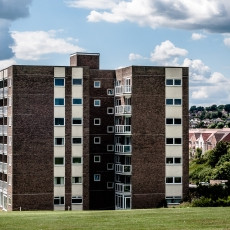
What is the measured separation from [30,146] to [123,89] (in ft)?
37.9

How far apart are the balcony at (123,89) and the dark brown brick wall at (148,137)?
644mm

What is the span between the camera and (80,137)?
72.3 metres

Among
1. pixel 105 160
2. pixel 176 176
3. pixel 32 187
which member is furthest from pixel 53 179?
pixel 176 176

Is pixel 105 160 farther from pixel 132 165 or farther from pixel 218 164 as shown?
pixel 218 164

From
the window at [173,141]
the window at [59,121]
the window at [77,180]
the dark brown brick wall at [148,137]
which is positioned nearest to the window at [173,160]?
the dark brown brick wall at [148,137]

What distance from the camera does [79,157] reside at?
72.3 m

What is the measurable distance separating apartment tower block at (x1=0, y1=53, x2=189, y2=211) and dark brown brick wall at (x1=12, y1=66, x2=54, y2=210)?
0.10 meters

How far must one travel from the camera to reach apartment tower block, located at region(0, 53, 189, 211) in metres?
70.7

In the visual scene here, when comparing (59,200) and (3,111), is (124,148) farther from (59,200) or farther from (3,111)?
(3,111)

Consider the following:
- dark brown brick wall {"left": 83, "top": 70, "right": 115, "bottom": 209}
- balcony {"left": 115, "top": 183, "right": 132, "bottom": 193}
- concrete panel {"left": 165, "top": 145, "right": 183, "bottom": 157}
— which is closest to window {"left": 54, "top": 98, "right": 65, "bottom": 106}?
dark brown brick wall {"left": 83, "top": 70, "right": 115, "bottom": 209}

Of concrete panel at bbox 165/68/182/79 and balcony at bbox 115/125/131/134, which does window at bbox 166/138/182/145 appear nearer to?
balcony at bbox 115/125/131/134

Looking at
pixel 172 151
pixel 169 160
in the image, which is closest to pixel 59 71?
pixel 172 151

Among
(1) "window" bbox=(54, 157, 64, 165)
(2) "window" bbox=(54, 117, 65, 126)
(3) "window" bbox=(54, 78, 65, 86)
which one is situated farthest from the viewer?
(2) "window" bbox=(54, 117, 65, 126)

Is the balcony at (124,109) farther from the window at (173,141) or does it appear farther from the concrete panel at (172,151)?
the concrete panel at (172,151)
